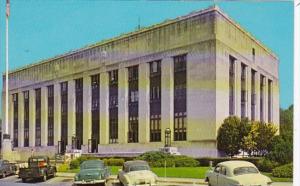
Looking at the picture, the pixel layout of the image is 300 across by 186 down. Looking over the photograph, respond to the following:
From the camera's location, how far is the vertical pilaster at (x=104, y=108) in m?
6.38

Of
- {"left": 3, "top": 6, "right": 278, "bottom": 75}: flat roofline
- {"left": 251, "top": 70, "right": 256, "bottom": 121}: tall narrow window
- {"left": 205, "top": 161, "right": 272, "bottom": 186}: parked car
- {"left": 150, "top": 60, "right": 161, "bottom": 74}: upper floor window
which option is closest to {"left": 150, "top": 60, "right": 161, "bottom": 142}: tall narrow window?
{"left": 150, "top": 60, "right": 161, "bottom": 74}: upper floor window

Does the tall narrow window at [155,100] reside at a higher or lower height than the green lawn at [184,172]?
higher

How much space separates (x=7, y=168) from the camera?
635 centimetres

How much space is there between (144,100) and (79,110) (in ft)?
2.74

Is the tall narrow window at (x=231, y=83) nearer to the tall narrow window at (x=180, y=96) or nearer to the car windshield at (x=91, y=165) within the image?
the tall narrow window at (x=180, y=96)

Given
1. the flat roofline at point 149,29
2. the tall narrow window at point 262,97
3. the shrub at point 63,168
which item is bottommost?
the shrub at point 63,168

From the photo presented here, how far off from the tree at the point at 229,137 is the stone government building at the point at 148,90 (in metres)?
0.07

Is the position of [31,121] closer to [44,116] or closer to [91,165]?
[44,116]

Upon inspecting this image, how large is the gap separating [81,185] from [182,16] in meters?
2.27

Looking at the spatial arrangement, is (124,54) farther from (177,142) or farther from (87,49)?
(177,142)

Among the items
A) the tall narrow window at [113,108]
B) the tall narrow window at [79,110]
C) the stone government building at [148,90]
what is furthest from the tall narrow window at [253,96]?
the tall narrow window at [79,110]

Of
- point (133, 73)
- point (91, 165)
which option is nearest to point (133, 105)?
point (133, 73)

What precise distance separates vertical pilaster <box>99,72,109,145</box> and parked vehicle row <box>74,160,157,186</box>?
352mm

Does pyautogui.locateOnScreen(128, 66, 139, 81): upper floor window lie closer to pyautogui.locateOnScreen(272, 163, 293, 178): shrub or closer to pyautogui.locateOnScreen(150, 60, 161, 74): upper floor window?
pyautogui.locateOnScreen(150, 60, 161, 74): upper floor window
